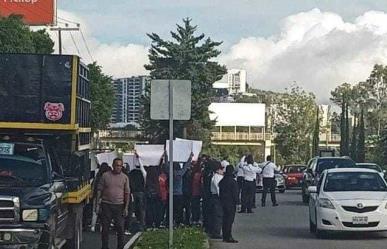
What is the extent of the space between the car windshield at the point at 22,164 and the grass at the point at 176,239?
3.39 metres

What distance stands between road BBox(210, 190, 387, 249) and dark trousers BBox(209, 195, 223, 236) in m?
0.51

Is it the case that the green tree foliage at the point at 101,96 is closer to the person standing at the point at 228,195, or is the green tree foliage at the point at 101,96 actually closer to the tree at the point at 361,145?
the tree at the point at 361,145

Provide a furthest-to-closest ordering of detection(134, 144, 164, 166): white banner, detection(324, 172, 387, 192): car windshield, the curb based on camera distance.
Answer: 1. detection(134, 144, 164, 166): white banner
2. detection(324, 172, 387, 192): car windshield
3. the curb

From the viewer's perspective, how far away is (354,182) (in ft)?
73.0

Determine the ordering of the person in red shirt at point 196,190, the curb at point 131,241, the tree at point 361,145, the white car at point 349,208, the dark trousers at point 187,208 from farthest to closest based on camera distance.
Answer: the tree at point 361,145 < the dark trousers at point 187,208 < the person in red shirt at point 196,190 < the white car at point 349,208 < the curb at point 131,241

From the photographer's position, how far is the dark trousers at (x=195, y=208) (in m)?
23.9

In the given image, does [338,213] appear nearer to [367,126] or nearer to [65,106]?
[65,106]

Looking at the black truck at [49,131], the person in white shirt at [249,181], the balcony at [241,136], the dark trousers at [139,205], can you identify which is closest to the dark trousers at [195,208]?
the dark trousers at [139,205]

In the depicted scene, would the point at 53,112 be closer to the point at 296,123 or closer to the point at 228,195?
the point at 228,195

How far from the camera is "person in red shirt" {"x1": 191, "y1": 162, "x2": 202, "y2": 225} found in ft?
77.6

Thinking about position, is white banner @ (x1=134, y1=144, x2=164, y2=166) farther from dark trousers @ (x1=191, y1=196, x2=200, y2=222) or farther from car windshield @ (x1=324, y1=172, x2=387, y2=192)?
car windshield @ (x1=324, y1=172, x2=387, y2=192)

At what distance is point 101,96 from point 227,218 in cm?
4595

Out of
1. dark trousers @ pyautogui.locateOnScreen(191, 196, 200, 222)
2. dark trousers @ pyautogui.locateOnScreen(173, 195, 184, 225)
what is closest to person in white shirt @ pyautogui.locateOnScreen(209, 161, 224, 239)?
dark trousers @ pyautogui.locateOnScreen(191, 196, 200, 222)

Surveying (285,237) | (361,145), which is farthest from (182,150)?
(361,145)
